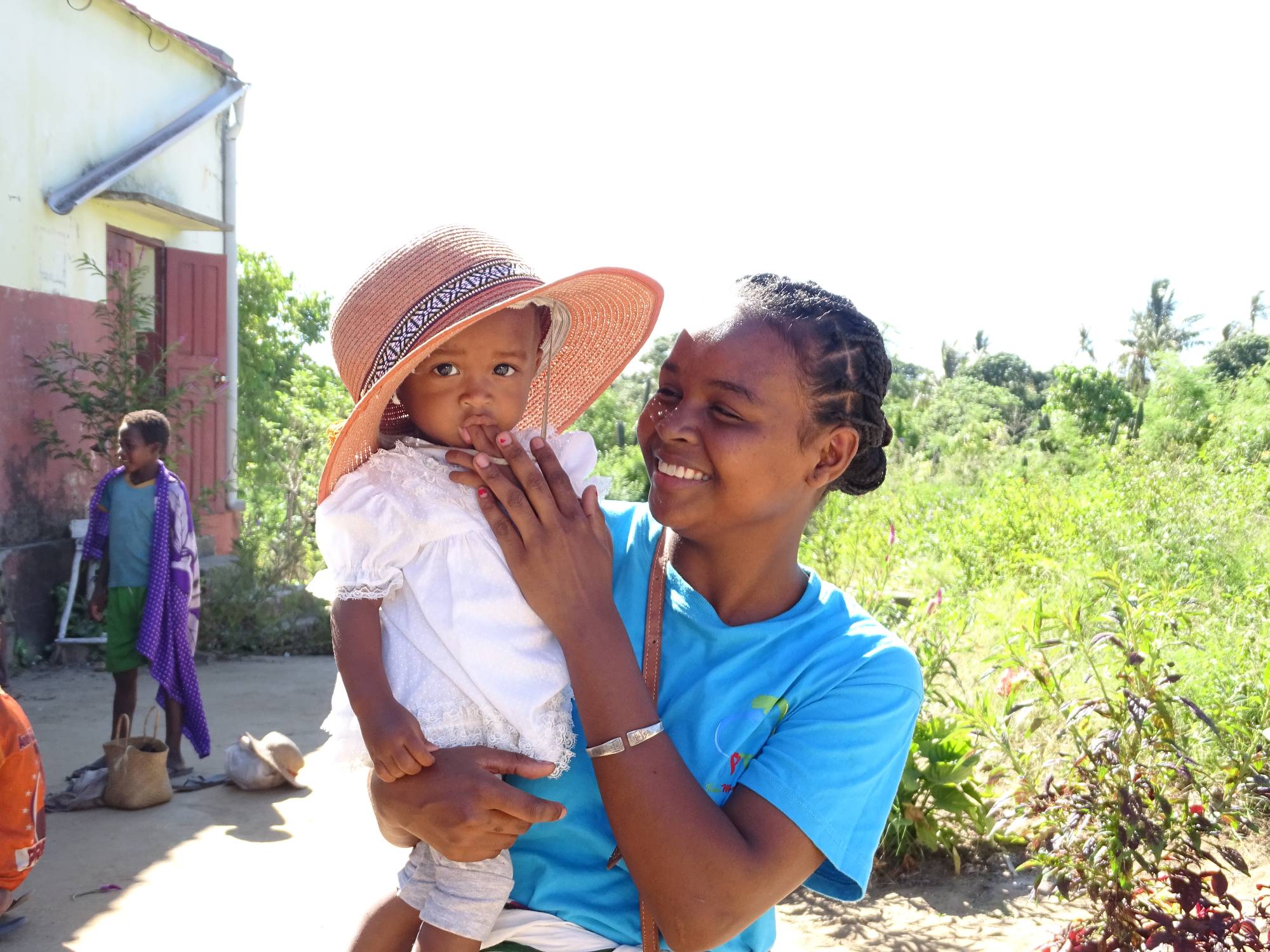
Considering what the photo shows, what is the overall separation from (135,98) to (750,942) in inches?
Answer: 369

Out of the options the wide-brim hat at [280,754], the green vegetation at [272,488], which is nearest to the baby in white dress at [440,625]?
the wide-brim hat at [280,754]

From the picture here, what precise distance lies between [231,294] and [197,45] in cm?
217

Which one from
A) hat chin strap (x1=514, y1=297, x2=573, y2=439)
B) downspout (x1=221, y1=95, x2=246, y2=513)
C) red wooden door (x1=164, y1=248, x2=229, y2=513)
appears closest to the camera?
hat chin strap (x1=514, y1=297, x2=573, y2=439)

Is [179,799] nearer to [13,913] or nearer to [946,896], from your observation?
[13,913]

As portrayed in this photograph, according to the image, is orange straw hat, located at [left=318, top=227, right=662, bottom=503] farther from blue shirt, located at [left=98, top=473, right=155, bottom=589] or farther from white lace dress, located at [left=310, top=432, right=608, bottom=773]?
blue shirt, located at [left=98, top=473, right=155, bottom=589]

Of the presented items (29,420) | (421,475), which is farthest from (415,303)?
(29,420)

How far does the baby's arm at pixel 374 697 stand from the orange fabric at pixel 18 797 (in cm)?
237

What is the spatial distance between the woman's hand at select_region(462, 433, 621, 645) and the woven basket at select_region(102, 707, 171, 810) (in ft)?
14.2

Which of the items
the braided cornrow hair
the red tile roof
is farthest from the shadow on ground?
the red tile roof

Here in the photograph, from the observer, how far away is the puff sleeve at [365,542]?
1666 mm

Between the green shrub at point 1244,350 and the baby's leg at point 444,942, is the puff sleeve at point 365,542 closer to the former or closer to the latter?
the baby's leg at point 444,942

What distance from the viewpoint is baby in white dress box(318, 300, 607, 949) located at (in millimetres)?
1613

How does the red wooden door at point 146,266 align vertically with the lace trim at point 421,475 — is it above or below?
above

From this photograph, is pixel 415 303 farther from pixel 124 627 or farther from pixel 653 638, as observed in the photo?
pixel 124 627
